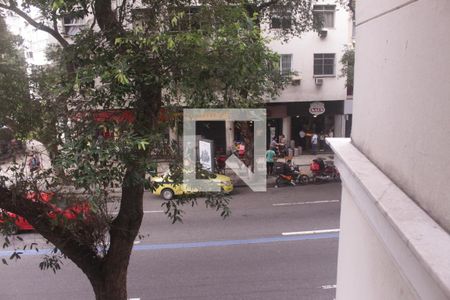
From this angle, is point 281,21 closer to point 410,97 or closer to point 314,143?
point 314,143

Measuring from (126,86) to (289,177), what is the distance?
11522 mm

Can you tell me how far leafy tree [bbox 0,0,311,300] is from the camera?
3.63 m

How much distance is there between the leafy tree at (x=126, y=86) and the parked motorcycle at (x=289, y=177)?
982 cm

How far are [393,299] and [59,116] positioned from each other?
366 centimetres

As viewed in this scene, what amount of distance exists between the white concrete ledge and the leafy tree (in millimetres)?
1892

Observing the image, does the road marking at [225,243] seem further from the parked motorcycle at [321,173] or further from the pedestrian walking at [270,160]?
the pedestrian walking at [270,160]

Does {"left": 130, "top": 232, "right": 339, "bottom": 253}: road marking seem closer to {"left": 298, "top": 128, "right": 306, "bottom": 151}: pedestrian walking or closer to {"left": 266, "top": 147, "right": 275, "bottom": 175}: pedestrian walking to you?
{"left": 266, "top": 147, "right": 275, "bottom": 175}: pedestrian walking

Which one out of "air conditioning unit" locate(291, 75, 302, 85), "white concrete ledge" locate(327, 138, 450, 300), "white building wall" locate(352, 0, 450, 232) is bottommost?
"white concrete ledge" locate(327, 138, 450, 300)

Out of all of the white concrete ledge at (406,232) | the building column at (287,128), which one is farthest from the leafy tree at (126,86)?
the building column at (287,128)

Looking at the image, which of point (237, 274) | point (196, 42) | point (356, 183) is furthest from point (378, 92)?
point (237, 274)

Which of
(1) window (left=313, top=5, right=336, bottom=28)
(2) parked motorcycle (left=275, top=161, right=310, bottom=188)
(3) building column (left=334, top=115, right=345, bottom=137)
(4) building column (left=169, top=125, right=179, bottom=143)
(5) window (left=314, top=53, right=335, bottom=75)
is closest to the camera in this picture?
(4) building column (left=169, top=125, right=179, bottom=143)

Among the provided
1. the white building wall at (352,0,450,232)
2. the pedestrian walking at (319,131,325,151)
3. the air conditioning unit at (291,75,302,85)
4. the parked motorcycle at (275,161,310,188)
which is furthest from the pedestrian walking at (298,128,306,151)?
the white building wall at (352,0,450,232)

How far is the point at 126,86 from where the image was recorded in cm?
384

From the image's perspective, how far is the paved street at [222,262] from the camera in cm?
745
